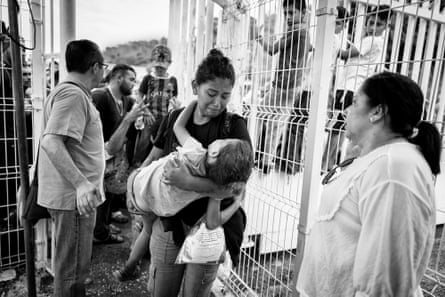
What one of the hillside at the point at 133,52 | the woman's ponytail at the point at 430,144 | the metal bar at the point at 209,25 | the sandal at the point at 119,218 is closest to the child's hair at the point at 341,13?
the woman's ponytail at the point at 430,144

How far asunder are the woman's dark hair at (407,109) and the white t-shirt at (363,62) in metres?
0.34

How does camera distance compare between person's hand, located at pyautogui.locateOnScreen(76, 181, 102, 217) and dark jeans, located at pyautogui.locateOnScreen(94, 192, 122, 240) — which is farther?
dark jeans, located at pyautogui.locateOnScreen(94, 192, 122, 240)

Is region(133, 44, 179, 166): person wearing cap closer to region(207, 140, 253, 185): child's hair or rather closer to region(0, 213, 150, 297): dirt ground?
region(0, 213, 150, 297): dirt ground

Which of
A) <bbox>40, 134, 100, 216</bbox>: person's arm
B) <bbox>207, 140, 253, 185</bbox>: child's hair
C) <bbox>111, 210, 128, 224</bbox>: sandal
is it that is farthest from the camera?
<bbox>111, 210, 128, 224</bbox>: sandal

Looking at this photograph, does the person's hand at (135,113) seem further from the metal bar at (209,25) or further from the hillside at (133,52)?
the hillside at (133,52)

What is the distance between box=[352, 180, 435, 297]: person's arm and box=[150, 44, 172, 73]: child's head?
90.1 inches

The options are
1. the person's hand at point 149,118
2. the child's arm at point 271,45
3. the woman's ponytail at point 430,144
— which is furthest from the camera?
the person's hand at point 149,118

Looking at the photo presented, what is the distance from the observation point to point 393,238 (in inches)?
28.7

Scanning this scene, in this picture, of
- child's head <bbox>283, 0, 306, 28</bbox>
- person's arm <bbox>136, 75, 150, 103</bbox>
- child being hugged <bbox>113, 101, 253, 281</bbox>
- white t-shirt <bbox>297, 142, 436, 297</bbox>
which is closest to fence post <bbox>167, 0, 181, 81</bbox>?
person's arm <bbox>136, 75, 150, 103</bbox>

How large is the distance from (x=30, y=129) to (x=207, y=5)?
1.81 meters

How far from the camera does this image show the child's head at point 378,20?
1.14m

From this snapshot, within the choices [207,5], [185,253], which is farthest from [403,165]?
[207,5]

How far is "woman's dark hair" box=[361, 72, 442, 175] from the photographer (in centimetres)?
81

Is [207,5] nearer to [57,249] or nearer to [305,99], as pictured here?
[305,99]
